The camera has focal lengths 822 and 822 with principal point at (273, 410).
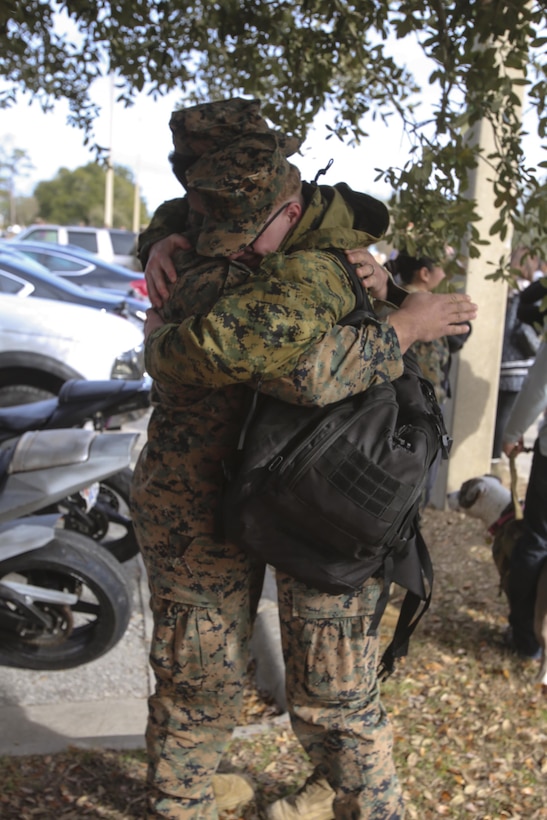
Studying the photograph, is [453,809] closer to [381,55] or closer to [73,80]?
[381,55]

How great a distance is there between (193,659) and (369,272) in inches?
43.2

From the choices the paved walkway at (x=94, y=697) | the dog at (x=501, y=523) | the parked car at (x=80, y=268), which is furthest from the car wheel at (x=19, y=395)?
the parked car at (x=80, y=268)

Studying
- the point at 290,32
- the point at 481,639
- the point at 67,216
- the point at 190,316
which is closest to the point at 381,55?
the point at 290,32

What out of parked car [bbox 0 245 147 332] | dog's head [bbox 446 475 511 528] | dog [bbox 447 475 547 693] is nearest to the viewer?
dog [bbox 447 475 547 693]

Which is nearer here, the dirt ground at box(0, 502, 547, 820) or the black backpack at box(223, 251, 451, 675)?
the black backpack at box(223, 251, 451, 675)

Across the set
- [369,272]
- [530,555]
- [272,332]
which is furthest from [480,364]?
[272,332]

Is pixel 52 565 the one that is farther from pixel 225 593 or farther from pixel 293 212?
pixel 293 212

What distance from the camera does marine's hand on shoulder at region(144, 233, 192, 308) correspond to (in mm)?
2145

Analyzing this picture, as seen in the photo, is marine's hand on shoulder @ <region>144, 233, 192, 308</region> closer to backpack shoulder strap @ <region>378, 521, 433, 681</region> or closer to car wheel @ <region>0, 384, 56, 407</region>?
backpack shoulder strap @ <region>378, 521, 433, 681</region>

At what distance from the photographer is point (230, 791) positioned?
258 cm

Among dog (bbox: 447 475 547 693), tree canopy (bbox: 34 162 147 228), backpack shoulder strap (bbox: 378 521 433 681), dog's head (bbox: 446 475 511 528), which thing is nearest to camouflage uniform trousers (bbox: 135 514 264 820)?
backpack shoulder strap (bbox: 378 521 433 681)

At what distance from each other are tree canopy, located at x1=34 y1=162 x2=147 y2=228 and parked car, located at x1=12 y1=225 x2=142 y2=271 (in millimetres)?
37868

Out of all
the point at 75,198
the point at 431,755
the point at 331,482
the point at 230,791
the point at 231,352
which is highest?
the point at 75,198

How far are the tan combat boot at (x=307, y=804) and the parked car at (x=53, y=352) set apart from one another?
163 inches
